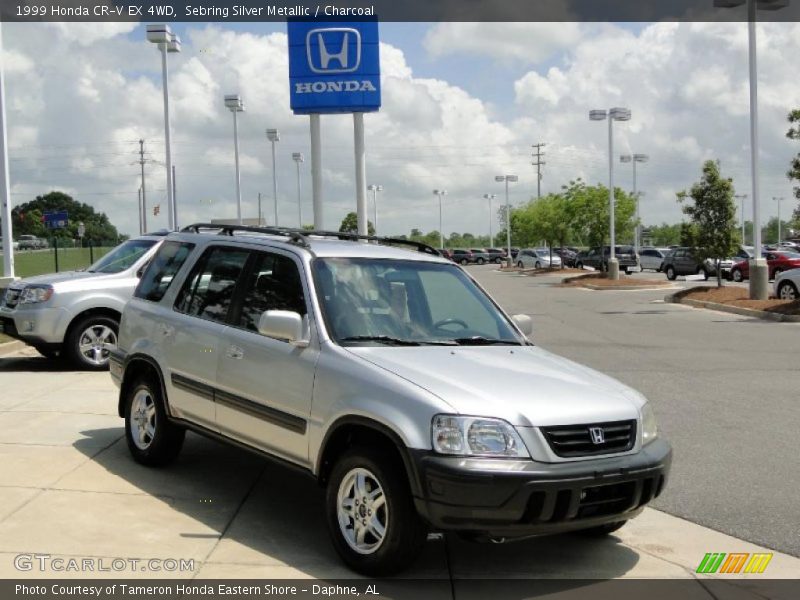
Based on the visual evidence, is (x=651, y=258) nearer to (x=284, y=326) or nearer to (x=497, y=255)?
(x=497, y=255)

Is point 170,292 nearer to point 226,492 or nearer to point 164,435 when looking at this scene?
point 164,435

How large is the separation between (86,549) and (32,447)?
8.80 feet

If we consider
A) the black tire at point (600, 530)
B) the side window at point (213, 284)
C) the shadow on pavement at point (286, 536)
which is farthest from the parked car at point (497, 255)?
the black tire at point (600, 530)

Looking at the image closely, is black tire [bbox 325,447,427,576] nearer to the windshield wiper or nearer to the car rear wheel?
the windshield wiper

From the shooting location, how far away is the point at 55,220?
11400 centimetres

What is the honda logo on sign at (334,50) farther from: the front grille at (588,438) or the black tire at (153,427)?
the front grille at (588,438)

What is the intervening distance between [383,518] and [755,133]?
24.0 m

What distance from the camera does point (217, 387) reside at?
6035 mm

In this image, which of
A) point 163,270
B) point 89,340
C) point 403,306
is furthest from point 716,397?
point 89,340

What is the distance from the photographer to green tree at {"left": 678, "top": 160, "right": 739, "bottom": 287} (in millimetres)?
28797

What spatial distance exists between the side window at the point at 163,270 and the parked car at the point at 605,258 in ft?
139

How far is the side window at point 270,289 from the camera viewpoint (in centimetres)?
575

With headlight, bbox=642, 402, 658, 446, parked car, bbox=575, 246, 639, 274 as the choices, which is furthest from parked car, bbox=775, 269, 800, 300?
parked car, bbox=575, 246, 639, 274

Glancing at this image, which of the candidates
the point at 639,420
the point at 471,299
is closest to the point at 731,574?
the point at 639,420
